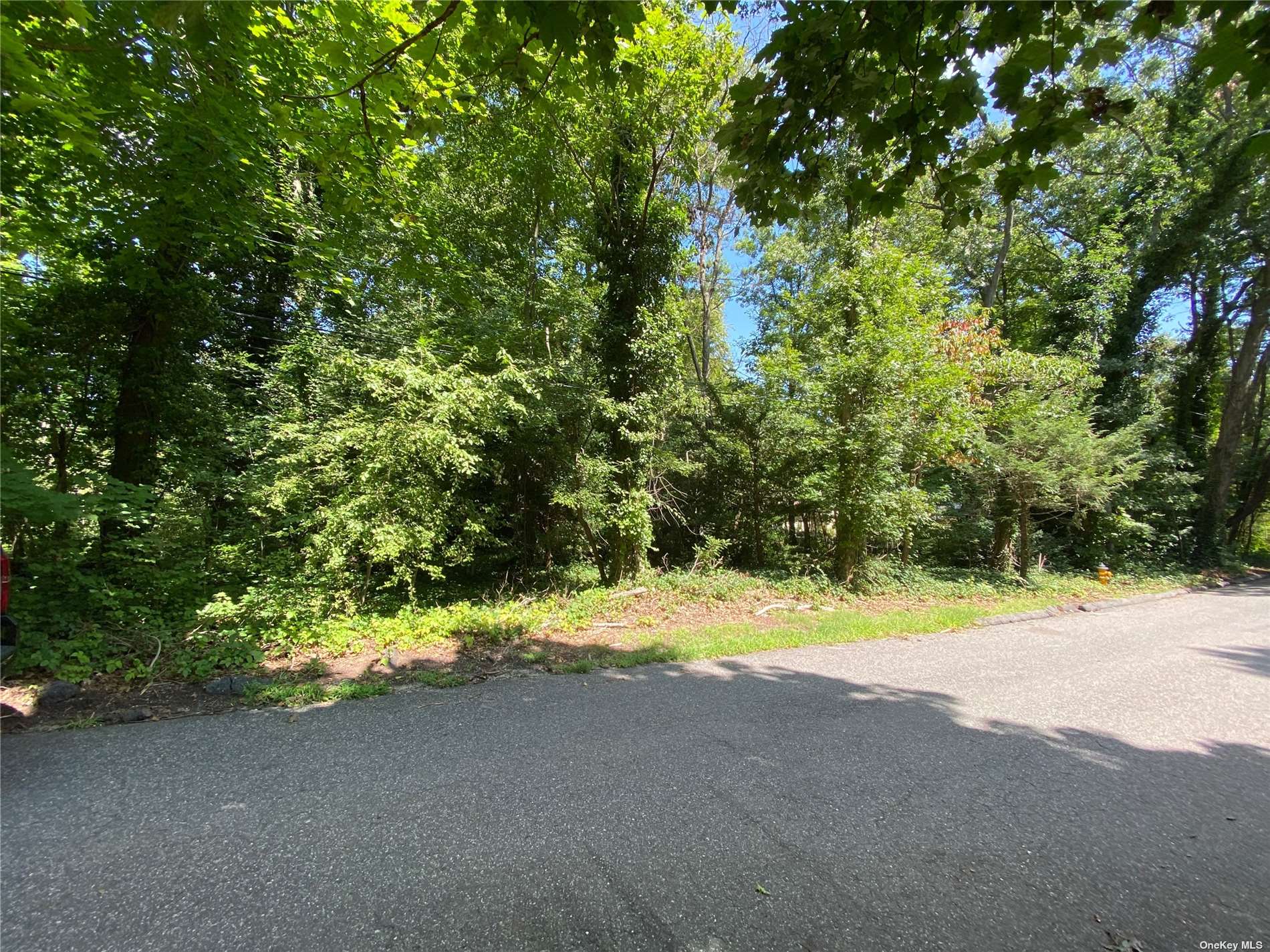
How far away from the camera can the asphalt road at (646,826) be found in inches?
79.0

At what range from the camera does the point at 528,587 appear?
30.3ft

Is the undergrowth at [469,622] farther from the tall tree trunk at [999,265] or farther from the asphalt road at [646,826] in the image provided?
the tall tree trunk at [999,265]

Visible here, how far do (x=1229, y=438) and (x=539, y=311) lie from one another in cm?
2123

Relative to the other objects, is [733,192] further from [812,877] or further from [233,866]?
[233,866]

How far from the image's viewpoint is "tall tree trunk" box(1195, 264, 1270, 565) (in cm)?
1522

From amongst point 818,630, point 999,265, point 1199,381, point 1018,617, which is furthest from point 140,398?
point 1199,381

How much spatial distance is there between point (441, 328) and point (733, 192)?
649 centimetres

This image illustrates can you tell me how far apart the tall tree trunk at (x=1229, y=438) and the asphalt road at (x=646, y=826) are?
16.1 meters

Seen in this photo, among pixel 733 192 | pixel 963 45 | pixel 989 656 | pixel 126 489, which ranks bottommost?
pixel 989 656

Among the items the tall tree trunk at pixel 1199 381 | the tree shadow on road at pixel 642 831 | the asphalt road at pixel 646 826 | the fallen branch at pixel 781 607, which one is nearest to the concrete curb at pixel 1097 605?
the fallen branch at pixel 781 607

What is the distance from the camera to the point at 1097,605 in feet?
32.4

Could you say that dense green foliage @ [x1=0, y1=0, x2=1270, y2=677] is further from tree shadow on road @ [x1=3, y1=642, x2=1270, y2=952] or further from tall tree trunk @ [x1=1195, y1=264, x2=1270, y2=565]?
tree shadow on road @ [x1=3, y1=642, x2=1270, y2=952]

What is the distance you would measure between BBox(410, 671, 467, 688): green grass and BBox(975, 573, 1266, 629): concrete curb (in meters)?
7.44

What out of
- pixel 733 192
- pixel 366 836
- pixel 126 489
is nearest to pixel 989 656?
pixel 733 192
